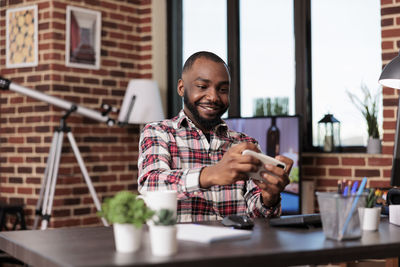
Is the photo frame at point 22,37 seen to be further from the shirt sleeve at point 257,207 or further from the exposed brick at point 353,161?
the shirt sleeve at point 257,207

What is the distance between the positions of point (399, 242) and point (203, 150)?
0.87 m

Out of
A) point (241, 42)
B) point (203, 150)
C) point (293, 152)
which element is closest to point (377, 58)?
point (293, 152)

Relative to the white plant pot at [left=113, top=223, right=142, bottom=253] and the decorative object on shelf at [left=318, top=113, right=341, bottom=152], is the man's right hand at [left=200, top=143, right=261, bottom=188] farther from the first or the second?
the decorative object on shelf at [left=318, top=113, right=341, bottom=152]

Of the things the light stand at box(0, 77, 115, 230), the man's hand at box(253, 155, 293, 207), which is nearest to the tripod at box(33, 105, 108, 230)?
the light stand at box(0, 77, 115, 230)

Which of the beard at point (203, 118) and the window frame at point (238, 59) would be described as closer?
the beard at point (203, 118)

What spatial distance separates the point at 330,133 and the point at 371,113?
0.99 ft

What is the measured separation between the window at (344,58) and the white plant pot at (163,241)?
2.65 m

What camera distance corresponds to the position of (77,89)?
166 inches

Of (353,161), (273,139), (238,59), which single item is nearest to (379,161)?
(353,161)

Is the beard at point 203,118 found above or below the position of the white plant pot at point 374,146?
above

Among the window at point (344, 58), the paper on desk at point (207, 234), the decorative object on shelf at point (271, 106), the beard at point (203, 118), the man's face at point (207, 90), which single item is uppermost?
the window at point (344, 58)

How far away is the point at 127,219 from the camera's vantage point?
4.25 ft

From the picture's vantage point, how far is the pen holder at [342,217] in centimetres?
145

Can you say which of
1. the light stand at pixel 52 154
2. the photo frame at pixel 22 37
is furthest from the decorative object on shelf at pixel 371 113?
the photo frame at pixel 22 37
